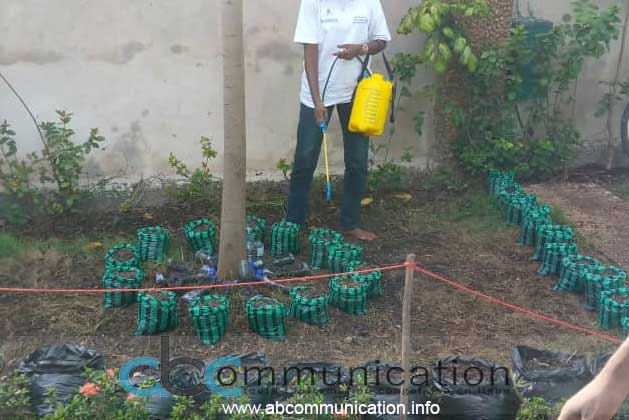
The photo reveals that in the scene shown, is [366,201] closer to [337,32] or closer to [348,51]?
[348,51]

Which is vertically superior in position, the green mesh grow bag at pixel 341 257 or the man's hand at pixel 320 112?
the man's hand at pixel 320 112

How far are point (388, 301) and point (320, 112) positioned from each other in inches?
50.2

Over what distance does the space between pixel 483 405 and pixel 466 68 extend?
3369mm

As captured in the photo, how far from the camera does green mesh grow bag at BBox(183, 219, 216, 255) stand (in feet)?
18.7

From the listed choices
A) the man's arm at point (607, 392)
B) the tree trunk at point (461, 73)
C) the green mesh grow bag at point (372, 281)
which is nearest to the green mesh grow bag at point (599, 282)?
the green mesh grow bag at point (372, 281)

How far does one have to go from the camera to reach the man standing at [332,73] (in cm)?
543

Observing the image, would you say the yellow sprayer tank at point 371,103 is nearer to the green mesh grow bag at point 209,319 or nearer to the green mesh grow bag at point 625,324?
the green mesh grow bag at point 209,319

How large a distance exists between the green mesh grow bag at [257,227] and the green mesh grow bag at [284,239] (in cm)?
9

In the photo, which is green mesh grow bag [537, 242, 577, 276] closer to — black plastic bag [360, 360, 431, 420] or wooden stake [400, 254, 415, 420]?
black plastic bag [360, 360, 431, 420]

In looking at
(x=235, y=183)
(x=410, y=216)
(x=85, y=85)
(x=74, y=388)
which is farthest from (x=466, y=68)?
(x=74, y=388)

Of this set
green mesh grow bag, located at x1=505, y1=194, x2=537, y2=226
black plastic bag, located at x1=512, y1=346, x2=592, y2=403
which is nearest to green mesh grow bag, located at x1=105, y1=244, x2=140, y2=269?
black plastic bag, located at x1=512, y1=346, x2=592, y2=403

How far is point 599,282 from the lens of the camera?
16.5 ft

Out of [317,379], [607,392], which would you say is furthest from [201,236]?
[607,392]

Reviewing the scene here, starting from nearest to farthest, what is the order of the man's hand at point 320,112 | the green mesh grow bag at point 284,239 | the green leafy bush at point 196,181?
the man's hand at point 320,112 < the green mesh grow bag at point 284,239 < the green leafy bush at point 196,181
